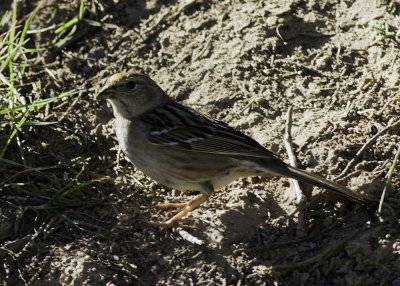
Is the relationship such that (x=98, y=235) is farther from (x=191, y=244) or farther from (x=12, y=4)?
(x=12, y=4)

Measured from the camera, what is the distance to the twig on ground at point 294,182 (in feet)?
19.3

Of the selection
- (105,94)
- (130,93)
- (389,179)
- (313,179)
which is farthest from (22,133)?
(389,179)

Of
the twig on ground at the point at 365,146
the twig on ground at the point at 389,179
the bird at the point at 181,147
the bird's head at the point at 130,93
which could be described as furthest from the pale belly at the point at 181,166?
the twig on ground at the point at 389,179

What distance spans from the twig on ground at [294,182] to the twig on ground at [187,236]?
0.72 metres

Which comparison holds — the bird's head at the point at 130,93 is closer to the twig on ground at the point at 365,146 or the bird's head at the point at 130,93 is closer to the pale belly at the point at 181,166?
the pale belly at the point at 181,166

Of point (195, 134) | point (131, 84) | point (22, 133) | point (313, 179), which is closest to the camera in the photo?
point (313, 179)

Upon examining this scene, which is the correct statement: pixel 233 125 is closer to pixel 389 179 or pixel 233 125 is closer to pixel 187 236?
pixel 187 236

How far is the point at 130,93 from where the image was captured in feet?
21.9

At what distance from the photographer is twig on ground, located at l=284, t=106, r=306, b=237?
5889 mm

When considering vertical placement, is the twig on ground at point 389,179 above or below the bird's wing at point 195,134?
below

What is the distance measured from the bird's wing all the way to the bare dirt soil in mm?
374

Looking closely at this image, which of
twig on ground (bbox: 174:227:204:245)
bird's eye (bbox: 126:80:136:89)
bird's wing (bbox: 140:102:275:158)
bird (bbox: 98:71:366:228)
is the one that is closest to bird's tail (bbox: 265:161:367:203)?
bird (bbox: 98:71:366:228)

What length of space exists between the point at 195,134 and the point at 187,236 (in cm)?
91

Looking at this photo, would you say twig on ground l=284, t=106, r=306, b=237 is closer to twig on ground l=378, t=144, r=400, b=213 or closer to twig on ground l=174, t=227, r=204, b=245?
twig on ground l=378, t=144, r=400, b=213
